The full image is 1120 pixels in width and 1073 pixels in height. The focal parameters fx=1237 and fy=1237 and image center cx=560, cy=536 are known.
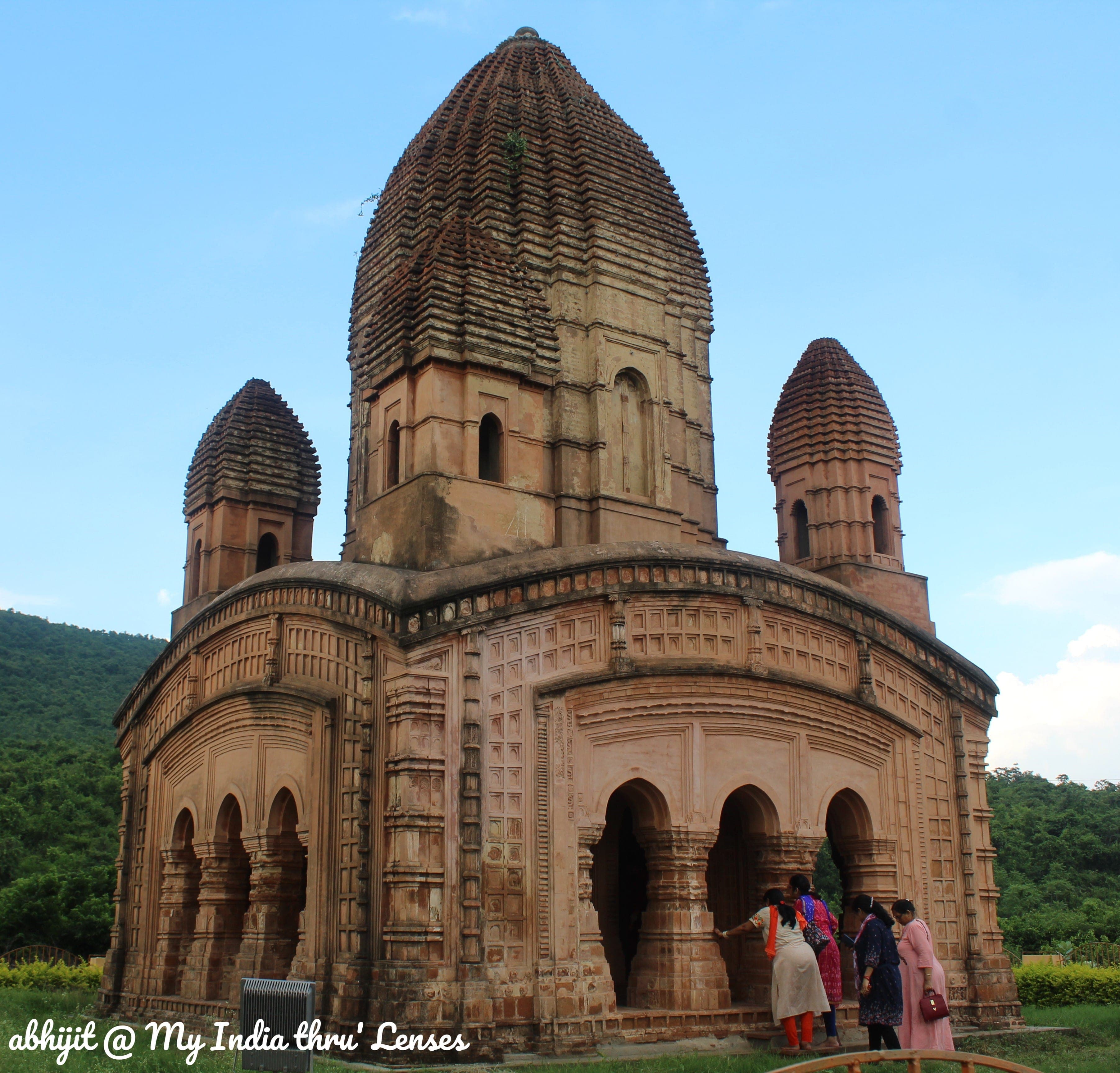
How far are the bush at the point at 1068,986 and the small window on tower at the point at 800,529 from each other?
20.9 ft

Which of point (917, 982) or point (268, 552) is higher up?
point (268, 552)

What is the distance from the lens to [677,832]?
11.8m

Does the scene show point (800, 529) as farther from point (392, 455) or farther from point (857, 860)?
point (392, 455)

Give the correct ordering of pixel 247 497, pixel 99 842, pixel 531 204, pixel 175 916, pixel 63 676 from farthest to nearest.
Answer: pixel 63 676 < pixel 99 842 < pixel 247 497 < pixel 531 204 < pixel 175 916

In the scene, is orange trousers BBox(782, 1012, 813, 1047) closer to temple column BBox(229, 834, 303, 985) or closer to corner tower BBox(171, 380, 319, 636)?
temple column BBox(229, 834, 303, 985)

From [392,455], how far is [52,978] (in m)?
10.6

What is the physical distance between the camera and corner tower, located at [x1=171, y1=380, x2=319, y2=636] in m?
17.0

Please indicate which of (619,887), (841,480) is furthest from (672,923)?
(841,480)

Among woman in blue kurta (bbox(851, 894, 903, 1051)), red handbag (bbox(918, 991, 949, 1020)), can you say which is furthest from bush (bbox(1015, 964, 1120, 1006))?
red handbag (bbox(918, 991, 949, 1020))

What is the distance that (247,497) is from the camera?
17.1m

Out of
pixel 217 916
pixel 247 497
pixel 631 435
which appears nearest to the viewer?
pixel 217 916

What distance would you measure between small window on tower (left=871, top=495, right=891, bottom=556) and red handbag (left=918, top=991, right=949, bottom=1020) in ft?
28.2

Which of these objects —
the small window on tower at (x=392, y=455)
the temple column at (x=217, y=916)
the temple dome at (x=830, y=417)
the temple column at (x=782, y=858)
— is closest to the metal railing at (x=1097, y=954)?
the temple dome at (x=830, y=417)

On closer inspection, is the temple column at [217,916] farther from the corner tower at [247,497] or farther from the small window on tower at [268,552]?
the small window on tower at [268,552]
